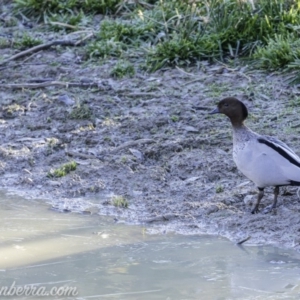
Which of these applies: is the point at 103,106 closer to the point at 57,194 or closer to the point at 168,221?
the point at 57,194

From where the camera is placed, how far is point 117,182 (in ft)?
27.4

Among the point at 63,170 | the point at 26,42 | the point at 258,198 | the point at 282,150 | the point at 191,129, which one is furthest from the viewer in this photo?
the point at 26,42

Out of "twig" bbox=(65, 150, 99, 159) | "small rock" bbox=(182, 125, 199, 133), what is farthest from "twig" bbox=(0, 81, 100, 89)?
"twig" bbox=(65, 150, 99, 159)

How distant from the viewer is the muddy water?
5.73 metres

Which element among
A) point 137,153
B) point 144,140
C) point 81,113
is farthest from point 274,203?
point 81,113

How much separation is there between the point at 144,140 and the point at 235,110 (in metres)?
1.54

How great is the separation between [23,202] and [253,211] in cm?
A: 205

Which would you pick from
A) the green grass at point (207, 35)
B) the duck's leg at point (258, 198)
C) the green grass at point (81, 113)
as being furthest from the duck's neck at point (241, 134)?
the green grass at point (207, 35)

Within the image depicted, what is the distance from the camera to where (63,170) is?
28.2ft

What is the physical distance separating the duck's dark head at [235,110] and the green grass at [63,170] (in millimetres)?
1594

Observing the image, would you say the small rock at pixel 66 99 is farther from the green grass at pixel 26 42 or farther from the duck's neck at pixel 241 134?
the duck's neck at pixel 241 134

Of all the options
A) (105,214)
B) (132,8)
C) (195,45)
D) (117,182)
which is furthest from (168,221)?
(132,8)

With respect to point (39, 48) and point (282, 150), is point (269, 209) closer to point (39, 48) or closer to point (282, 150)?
point (282, 150)

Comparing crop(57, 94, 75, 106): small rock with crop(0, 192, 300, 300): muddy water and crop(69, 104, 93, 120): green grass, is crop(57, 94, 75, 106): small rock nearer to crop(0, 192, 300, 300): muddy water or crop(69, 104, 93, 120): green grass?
crop(69, 104, 93, 120): green grass
